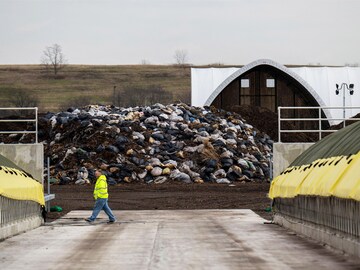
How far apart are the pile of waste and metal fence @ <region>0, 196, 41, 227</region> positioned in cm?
1719

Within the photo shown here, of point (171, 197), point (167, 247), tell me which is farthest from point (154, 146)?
point (167, 247)

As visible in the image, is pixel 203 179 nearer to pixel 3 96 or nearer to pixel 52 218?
pixel 52 218

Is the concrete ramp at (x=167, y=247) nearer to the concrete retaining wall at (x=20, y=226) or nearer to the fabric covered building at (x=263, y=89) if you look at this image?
the concrete retaining wall at (x=20, y=226)

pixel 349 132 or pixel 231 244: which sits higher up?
pixel 349 132

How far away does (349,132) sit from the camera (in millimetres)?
25984

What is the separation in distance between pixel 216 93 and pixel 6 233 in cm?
4565

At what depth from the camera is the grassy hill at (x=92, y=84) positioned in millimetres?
123812

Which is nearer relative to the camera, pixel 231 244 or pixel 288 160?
pixel 231 244

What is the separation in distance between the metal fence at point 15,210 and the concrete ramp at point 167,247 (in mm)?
517

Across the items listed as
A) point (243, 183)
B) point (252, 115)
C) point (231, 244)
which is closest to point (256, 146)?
point (243, 183)

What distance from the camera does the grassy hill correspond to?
123812 mm

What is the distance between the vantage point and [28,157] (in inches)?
1373

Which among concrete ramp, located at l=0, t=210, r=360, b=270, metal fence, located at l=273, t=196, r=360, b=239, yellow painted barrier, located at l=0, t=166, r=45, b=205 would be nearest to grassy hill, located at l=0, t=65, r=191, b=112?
yellow painted barrier, located at l=0, t=166, r=45, b=205

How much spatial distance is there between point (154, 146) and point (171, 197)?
29.7 ft
